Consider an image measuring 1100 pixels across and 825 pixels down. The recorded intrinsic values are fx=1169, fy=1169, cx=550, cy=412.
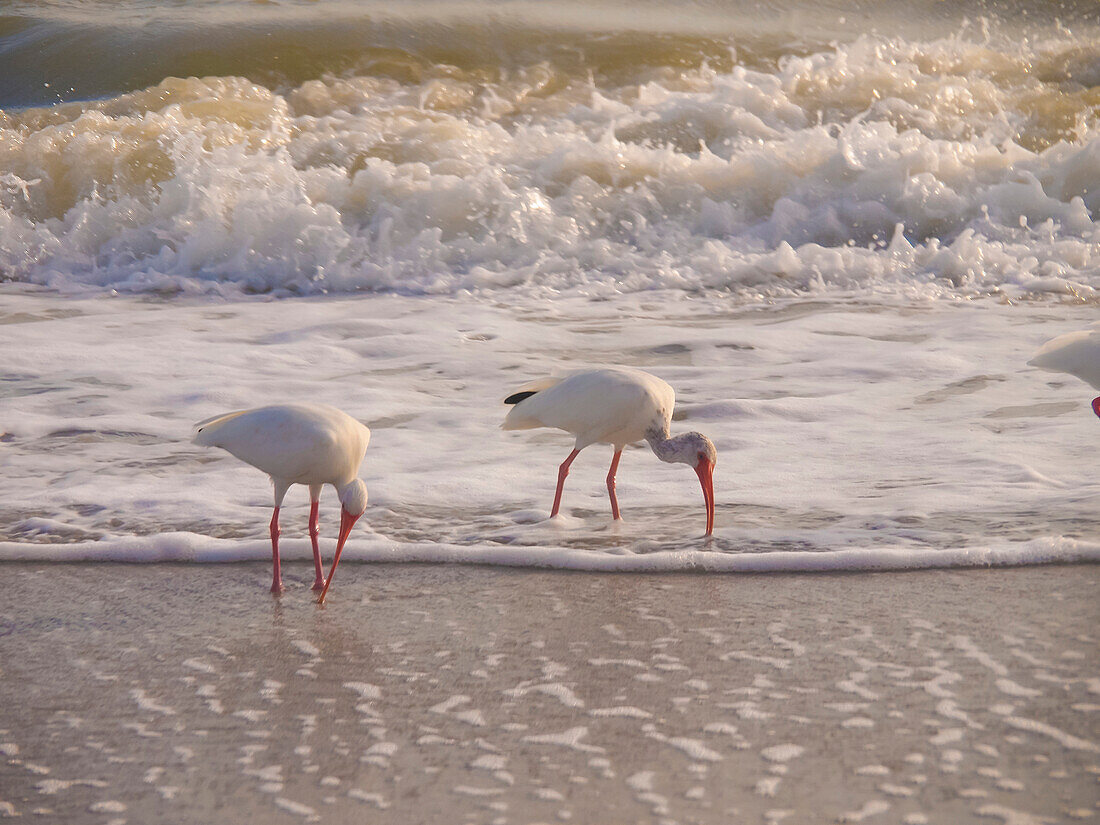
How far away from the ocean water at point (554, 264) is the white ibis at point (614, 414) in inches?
9.7

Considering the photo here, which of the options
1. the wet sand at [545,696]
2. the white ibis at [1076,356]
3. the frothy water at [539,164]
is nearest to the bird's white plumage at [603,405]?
the wet sand at [545,696]

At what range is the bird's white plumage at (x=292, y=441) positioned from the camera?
349 centimetres

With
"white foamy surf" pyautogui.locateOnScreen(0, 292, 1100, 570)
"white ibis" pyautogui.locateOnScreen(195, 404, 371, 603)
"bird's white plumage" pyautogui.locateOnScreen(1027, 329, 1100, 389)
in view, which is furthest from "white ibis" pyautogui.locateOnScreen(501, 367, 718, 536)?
"bird's white plumage" pyautogui.locateOnScreen(1027, 329, 1100, 389)

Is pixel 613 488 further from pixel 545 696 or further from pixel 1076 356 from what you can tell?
pixel 1076 356

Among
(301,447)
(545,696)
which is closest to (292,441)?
(301,447)

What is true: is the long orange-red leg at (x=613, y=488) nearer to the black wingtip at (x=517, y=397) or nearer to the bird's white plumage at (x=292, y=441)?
the black wingtip at (x=517, y=397)

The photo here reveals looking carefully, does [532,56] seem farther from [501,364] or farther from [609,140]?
[501,364]

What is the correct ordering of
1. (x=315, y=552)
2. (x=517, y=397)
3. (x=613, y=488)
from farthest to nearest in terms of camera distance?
(x=517, y=397), (x=613, y=488), (x=315, y=552)

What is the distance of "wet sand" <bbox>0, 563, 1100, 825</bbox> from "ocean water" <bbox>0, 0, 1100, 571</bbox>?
27 cm

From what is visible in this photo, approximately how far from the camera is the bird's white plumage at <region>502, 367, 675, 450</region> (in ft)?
13.7

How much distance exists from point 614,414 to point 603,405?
5cm

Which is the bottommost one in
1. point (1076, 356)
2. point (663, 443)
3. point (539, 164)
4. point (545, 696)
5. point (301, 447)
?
point (545, 696)

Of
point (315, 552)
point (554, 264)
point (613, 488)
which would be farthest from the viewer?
point (554, 264)

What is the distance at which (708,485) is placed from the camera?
160 inches
